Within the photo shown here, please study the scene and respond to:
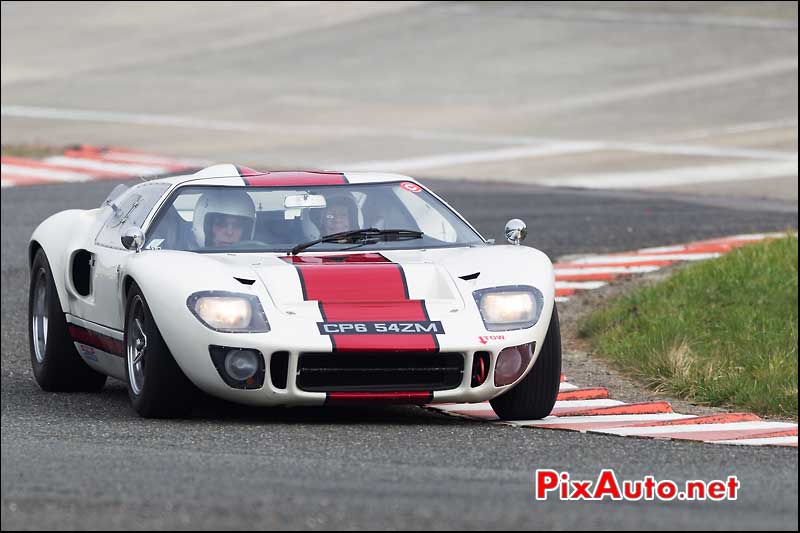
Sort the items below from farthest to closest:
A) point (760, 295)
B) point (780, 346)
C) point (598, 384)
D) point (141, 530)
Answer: point (760, 295)
point (780, 346)
point (598, 384)
point (141, 530)

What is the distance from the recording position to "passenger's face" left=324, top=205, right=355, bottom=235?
8438 mm

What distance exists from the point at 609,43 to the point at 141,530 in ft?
104

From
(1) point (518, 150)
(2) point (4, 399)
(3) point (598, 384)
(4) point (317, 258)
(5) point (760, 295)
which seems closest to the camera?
(4) point (317, 258)

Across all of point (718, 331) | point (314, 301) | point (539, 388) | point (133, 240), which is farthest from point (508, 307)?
point (718, 331)

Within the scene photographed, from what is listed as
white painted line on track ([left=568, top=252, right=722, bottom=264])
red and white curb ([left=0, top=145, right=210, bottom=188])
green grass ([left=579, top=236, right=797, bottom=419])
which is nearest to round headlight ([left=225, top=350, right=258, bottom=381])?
green grass ([left=579, top=236, right=797, bottom=419])

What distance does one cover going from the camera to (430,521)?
4883 mm

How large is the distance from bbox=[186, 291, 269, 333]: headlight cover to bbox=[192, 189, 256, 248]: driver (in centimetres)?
82

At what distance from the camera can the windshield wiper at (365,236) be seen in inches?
320

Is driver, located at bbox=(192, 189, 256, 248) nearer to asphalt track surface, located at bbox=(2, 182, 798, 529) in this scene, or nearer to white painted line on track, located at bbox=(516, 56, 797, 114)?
asphalt track surface, located at bbox=(2, 182, 798, 529)

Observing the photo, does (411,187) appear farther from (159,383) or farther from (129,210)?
(159,383)

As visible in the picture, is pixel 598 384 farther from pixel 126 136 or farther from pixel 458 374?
pixel 126 136

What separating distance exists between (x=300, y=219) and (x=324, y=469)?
105 inches

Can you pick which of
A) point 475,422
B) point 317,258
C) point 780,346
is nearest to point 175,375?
point 317,258

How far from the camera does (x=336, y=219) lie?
848cm
